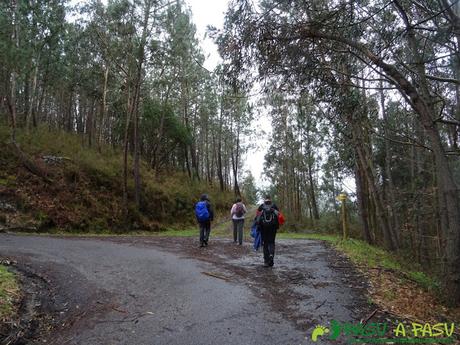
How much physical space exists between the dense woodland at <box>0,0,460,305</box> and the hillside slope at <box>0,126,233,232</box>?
48.4 inches

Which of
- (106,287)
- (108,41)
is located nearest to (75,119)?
(108,41)

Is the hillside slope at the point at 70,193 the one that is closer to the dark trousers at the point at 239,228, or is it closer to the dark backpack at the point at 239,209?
the dark trousers at the point at 239,228

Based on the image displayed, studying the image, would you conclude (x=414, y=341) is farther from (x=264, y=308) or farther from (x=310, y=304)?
(x=264, y=308)

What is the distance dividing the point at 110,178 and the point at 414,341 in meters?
19.0

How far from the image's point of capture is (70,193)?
17.8 m

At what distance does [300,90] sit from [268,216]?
10.7 ft

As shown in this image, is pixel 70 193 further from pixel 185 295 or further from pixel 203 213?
pixel 185 295

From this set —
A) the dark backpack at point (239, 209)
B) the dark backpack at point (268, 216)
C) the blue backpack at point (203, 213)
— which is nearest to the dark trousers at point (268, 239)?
the dark backpack at point (268, 216)

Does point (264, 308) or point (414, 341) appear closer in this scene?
point (414, 341)

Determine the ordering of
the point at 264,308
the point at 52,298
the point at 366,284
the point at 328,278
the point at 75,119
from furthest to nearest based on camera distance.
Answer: the point at 75,119
the point at 328,278
the point at 366,284
the point at 52,298
the point at 264,308

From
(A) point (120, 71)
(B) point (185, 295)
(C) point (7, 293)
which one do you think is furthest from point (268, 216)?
(A) point (120, 71)

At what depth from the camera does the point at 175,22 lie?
813 inches

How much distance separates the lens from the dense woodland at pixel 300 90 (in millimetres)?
7262

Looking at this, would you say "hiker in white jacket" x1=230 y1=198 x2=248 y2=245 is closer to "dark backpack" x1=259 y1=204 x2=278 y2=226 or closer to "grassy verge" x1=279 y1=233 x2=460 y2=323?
"dark backpack" x1=259 y1=204 x2=278 y2=226
